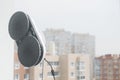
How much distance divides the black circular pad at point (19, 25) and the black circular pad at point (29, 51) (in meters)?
0.05

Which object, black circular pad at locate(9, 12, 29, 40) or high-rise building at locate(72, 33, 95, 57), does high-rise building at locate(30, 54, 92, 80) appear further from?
black circular pad at locate(9, 12, 29, 40)

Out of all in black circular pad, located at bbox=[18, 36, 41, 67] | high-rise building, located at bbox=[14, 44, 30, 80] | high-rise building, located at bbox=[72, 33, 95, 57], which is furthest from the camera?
high-rise building, located at bbox=[72, 33, 95, 57]

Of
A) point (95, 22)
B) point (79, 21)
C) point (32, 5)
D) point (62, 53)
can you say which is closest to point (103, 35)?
point (95, 22)

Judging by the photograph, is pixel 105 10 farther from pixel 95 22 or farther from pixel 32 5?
pixel 32 5

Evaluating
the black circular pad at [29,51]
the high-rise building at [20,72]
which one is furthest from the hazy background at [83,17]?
the black circular pad at [29,51]

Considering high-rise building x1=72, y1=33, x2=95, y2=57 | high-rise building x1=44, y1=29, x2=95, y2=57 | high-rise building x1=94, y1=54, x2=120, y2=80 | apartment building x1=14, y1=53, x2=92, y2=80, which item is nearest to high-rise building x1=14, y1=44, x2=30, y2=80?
apartment building x1=14, y1=53, x2=92, y2=80

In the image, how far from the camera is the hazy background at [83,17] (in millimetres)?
1961

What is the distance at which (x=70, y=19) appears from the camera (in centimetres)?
204

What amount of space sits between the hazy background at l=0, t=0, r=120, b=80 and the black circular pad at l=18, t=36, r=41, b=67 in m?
0.43

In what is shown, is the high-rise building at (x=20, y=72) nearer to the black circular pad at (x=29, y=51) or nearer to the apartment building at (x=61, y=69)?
the apartment building at (x=61, y=69)

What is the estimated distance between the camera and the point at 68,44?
1.99 meters

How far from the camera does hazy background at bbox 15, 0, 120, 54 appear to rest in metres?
1.96

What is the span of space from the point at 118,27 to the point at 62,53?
2.10ft

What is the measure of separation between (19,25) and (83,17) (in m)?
0.72
